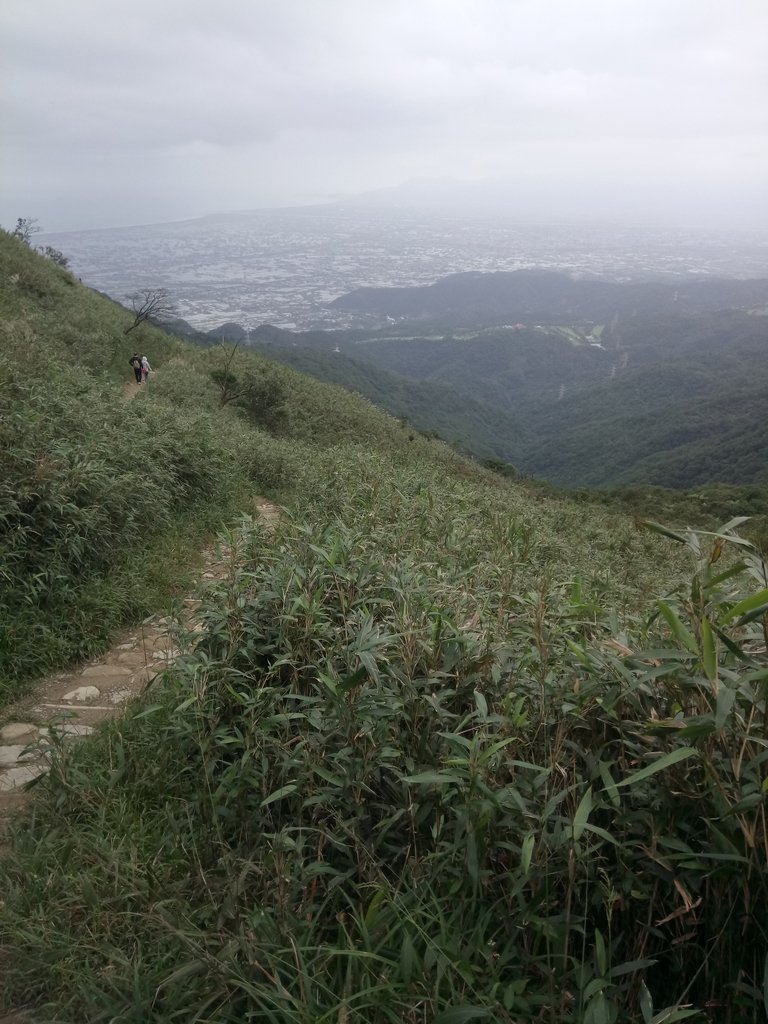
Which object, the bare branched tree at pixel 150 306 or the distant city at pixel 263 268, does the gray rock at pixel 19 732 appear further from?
the distant city at pixel 263 268

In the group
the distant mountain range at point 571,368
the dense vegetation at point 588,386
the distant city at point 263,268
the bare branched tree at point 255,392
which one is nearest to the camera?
the bare branched tree at point 255,392

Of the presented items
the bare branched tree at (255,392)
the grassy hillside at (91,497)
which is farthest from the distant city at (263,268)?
the grassy hillside at (91,497)

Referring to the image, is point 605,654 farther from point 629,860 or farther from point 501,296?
point 501,296

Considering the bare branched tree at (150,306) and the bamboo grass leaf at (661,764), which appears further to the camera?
the bare branched tree at (150,306)

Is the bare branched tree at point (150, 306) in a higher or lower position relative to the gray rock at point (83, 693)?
higher

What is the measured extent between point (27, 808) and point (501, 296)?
181973 mm

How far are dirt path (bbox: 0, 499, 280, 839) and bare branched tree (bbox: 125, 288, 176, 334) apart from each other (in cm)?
1565

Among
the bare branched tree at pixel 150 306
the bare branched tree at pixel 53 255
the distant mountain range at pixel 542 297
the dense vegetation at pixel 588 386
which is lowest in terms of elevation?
the dense vegetation at pixel 588 386

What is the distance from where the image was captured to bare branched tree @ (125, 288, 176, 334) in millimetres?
18094

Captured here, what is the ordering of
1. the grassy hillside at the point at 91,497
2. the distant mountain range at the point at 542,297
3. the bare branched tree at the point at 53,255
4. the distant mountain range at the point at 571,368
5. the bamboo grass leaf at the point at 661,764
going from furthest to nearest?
the distant mountain range at the point at 542,297, the distant mountain range at the point at 571,368, the bare branched tree at the point at 53,255, the grassy hillside at the point at 91,497, the bamboo grass leaf at the point at 661,764

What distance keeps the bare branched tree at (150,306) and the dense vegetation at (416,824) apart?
56.0ft

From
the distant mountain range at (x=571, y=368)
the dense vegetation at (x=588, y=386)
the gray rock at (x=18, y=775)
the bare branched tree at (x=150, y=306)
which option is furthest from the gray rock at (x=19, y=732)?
the dense vegetation at (x=588, y=386)

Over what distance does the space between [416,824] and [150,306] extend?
19.4 metres

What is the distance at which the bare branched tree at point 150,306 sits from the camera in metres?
18.1
